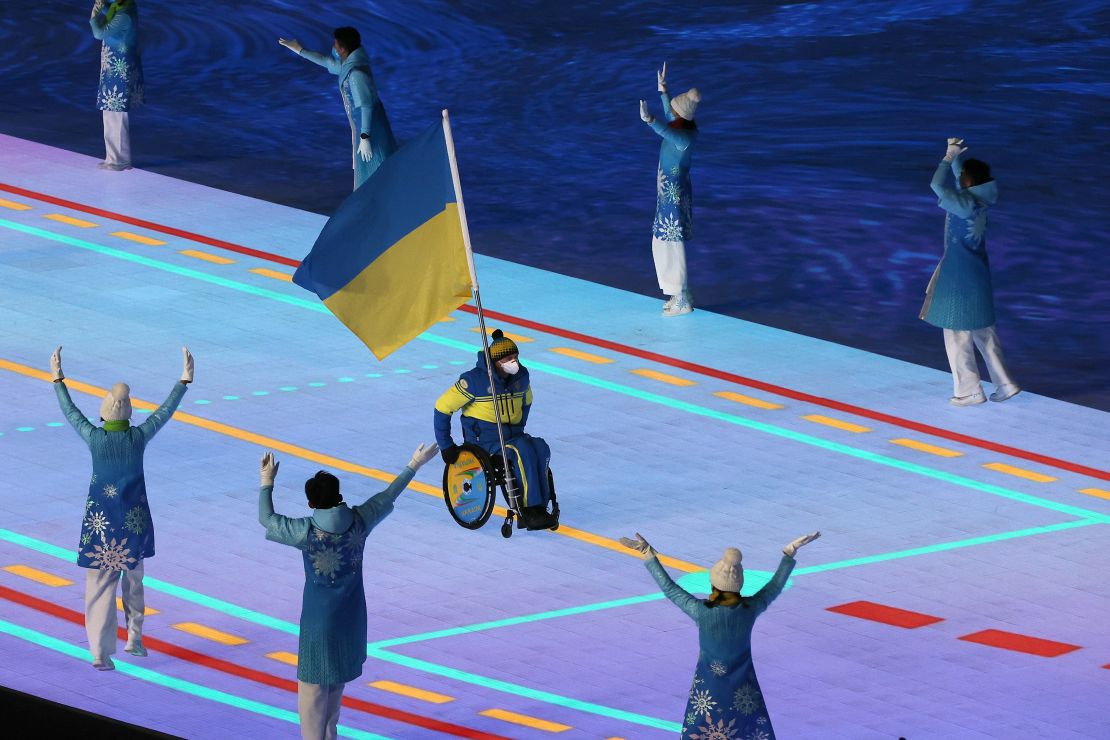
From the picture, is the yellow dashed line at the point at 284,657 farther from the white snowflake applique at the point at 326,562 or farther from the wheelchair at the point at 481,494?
the wheelchair at the point at 481,494

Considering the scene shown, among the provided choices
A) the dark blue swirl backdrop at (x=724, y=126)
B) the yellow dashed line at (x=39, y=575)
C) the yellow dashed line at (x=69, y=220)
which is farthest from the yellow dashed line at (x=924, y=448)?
the yellow dashed line at (x=69, y=220)

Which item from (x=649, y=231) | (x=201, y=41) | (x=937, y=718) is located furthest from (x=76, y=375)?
(x=201, y=41)

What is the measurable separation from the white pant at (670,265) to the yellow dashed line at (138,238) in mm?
5672

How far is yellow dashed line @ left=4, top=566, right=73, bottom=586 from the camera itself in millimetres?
16562

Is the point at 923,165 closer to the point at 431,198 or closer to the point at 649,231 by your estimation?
the point at 649,231

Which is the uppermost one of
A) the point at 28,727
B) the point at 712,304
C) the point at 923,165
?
the point at 923,165

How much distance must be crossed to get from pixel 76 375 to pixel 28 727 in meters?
13.1

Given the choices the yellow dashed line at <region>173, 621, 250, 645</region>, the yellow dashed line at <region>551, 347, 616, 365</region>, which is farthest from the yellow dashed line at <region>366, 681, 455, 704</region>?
A: the yellow dashed line at <region>551, 347, 616, 365</region>

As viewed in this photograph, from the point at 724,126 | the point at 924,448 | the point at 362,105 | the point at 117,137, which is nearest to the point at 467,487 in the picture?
the point at 924,448

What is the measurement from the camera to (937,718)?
1454 centimetres

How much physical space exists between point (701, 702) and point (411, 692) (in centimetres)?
262

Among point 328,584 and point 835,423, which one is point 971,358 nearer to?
point 835,423

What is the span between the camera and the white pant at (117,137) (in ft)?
94.0

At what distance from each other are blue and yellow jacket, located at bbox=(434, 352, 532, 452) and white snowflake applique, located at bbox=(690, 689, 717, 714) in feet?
17.0
